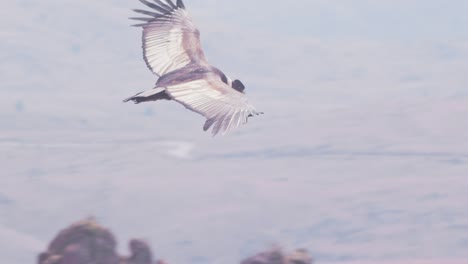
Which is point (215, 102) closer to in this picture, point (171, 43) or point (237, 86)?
point (237, 86)

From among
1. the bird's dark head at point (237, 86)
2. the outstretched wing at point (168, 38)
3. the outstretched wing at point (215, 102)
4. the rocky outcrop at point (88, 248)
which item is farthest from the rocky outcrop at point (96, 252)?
the outstretched wing at point (215, 102)

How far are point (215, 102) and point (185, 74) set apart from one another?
115 cm

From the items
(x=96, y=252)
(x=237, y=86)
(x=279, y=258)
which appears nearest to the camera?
(x=237, y=86)

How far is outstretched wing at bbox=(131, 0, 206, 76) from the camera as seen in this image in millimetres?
16469

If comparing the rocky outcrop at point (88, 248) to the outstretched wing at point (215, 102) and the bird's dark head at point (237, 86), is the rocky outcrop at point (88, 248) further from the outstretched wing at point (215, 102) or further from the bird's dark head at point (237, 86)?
the outstretched wing at point (215, 102)

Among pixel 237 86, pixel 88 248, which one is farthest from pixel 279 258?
pixel 237 86

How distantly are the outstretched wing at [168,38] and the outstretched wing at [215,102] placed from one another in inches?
54.7

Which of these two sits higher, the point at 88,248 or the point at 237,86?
the point at 237,86

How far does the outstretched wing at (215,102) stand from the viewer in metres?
13.8

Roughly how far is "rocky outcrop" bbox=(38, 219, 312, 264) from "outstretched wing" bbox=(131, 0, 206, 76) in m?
7.02

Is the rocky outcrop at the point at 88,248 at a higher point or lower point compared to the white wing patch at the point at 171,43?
lower

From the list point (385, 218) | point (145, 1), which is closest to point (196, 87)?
point (145, 1)

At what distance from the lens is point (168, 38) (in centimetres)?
1716

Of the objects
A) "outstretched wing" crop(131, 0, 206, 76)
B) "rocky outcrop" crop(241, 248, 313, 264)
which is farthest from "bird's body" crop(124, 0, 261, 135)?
"rocky outcrop" crop(241, 248, 313, 264)
